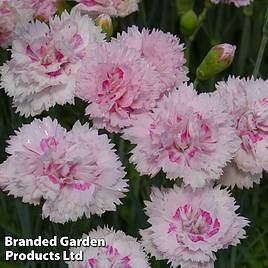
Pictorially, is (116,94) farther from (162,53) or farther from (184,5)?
(184,5)

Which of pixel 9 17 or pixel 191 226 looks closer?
pixel 191 226

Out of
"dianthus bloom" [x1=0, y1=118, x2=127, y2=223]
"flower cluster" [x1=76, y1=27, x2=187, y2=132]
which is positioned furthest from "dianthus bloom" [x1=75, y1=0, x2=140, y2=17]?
"dianthus bloom" [x1=0, y1=118, x2=127, y2=223]

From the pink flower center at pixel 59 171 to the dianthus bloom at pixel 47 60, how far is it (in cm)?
11

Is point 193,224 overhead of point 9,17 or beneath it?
beneath

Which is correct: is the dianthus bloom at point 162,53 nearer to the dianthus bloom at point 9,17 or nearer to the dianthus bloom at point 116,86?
the dianthus bloom at point 116,86

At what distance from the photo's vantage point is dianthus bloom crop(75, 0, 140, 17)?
1.22 meters

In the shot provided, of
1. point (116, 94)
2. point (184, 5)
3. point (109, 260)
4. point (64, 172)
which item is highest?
point (184, 5)

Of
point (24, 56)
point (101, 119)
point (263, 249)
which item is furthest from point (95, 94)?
point (263, 249)

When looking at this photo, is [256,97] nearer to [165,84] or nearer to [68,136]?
[165,84]

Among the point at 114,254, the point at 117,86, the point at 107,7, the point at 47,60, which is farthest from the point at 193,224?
the point at 107,7

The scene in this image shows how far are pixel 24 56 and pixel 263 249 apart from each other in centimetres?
63

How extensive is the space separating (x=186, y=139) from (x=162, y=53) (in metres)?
0.17

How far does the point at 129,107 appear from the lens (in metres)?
1.04

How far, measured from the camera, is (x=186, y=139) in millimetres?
983
